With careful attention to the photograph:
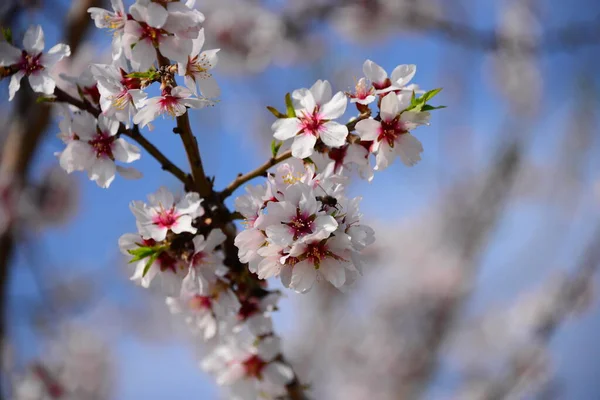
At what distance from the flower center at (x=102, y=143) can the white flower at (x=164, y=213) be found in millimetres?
131

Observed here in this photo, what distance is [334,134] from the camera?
36.3 inches

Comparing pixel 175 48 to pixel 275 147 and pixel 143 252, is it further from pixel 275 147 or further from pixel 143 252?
pixel 143 252

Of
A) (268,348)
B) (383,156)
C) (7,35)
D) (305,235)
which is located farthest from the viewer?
(268,348)

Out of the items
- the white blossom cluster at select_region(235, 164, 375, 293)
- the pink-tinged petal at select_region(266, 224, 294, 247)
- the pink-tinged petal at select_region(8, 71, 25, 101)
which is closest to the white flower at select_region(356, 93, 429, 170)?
the white blossom cluster at select_region(235, 164, 375, 293)

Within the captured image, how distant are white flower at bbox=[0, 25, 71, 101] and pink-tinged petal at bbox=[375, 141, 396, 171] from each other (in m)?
0.65

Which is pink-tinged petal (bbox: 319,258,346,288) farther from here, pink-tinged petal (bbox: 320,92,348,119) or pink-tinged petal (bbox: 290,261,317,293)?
pink-tinged petal (bbox: 320,92,348,119)

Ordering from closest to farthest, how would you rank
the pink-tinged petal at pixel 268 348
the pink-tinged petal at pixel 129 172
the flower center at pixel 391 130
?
1. the flower center at pixel 391 130
2. the pink-tinged petal at pixel 129 172
3. the pink-tinged petal at pixel 268 348

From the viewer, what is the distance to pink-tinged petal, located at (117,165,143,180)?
40.8 inches

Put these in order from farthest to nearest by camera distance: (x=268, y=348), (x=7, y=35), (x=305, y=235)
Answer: (x=268, y=348) → (x=7, y=35) → (x=305, y=235)

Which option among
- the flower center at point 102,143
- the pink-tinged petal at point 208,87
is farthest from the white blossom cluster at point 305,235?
the flower center at point 102,143

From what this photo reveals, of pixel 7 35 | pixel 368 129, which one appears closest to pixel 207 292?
pixel 368 129

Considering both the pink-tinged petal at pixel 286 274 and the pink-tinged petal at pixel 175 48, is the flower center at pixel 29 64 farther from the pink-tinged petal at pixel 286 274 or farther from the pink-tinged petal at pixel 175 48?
the pink-tinged petal at pixel 286 274

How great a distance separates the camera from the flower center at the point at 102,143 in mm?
1002

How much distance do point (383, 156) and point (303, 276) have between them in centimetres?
27
